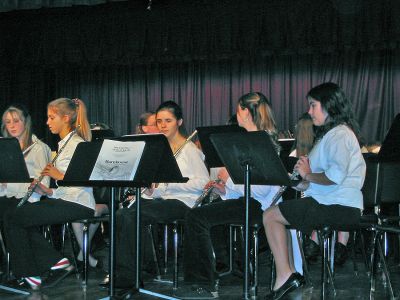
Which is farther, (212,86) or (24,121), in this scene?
(212,86)

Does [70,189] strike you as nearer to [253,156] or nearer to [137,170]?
[137,170]

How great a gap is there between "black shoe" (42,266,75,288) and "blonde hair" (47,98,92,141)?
100 centimetres

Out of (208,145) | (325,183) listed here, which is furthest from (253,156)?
(208,145)

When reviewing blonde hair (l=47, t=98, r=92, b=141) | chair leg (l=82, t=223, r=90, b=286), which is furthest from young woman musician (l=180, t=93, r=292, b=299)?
blonde hair (l=47, t=98, r=92, b=141)

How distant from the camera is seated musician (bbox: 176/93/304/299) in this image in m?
4.51

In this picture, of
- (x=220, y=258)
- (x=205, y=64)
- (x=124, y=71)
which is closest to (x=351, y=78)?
(x=205, y=64)

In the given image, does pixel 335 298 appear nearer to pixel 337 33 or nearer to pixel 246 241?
pixel 246 241

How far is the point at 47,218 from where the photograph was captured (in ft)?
15.7

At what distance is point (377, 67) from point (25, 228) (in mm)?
5908

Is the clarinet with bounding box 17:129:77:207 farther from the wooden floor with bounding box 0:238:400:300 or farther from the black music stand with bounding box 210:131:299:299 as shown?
the black music stand with bounding box 210:131:299:299

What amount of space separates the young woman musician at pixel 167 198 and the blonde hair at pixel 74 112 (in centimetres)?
58

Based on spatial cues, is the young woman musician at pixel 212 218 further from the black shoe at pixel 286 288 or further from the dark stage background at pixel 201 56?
the dark stage background at pixel 201 56

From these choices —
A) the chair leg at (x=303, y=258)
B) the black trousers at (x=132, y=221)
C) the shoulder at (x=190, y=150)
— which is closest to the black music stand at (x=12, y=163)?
the black trousers at (x=132, y=221)

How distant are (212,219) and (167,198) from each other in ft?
2.34
